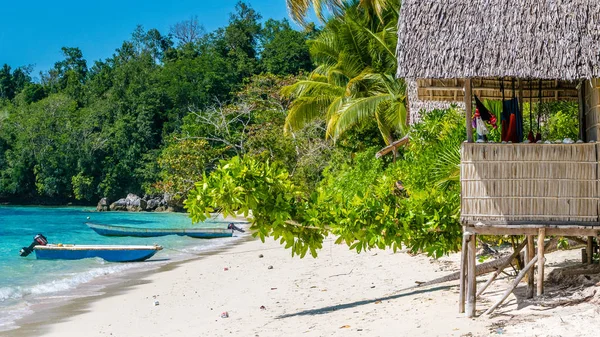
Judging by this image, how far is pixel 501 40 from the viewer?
6895 millimetres

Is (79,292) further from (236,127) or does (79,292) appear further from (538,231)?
(236,127)

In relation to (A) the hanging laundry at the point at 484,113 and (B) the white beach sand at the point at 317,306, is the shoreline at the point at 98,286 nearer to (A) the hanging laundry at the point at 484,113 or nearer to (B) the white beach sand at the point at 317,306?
(B) the white beach sand at the point at 317,306

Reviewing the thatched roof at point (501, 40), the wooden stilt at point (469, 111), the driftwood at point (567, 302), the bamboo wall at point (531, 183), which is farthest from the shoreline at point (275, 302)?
the thatched roof at point (501, 40)

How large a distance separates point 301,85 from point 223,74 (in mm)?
28875

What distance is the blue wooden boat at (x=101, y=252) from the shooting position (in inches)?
655

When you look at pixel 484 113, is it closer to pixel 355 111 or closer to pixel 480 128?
pixel 480 128

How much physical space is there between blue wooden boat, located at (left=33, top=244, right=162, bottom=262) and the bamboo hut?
35.9 ft

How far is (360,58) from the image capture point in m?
19.8

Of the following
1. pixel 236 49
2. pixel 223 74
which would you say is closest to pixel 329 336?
pixel 223 74

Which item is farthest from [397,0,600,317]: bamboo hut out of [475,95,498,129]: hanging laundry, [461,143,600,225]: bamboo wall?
[475,95,498,129]: hanging laundry

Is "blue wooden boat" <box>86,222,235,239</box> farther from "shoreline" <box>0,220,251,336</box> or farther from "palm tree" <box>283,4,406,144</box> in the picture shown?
"palm tree" <box>283,4,406,144</box>

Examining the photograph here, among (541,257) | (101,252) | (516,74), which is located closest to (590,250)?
(541,257)

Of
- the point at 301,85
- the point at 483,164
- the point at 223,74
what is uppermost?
the point at 223,74

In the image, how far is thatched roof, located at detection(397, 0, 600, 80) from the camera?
6.71 m
